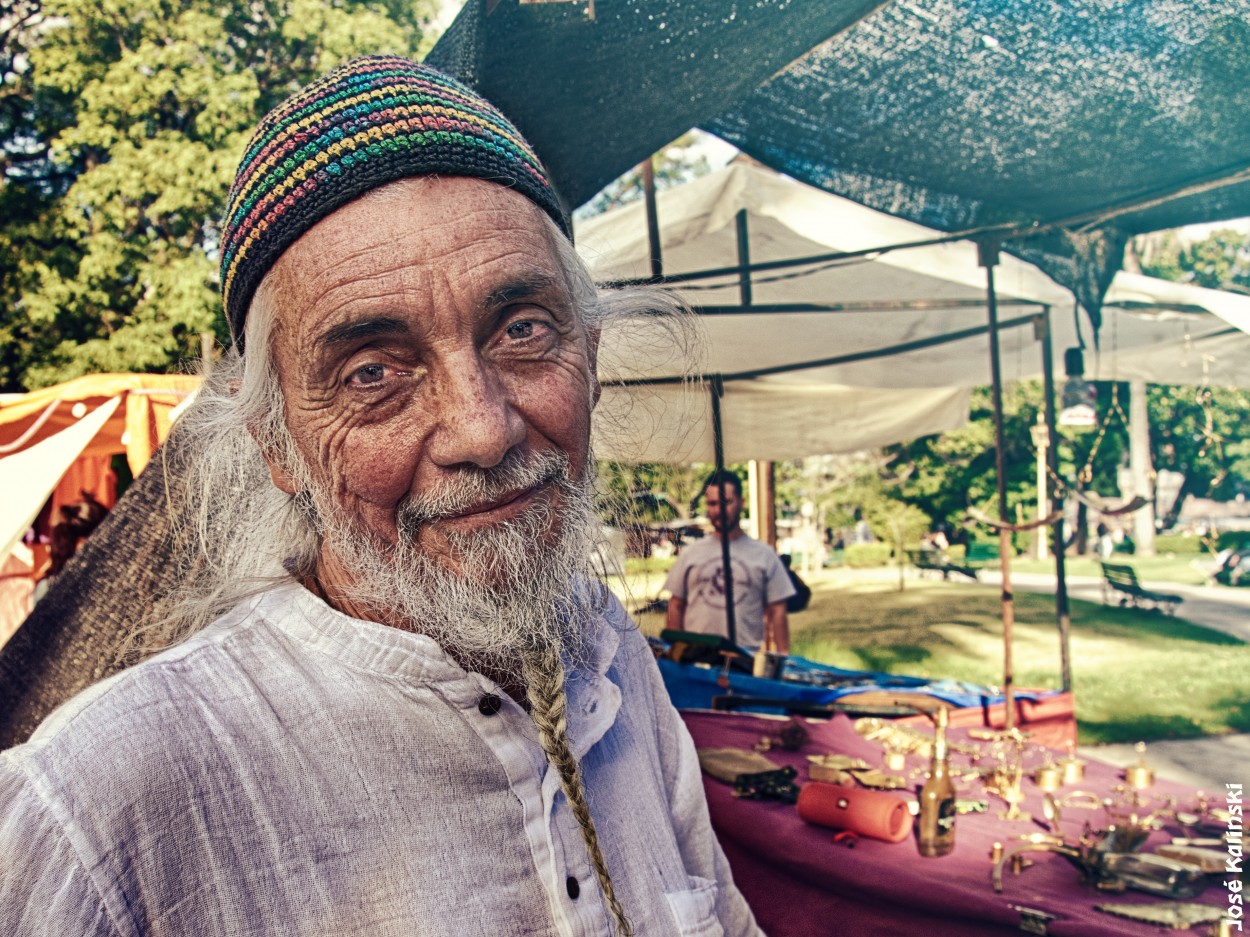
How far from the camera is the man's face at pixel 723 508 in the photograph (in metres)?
5.73

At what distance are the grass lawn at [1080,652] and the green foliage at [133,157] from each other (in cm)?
783

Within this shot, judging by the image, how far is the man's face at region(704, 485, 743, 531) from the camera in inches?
226

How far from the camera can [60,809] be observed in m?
0.82

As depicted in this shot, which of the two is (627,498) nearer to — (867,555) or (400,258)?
(400,258)

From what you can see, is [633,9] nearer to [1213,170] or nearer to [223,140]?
[1213,170]

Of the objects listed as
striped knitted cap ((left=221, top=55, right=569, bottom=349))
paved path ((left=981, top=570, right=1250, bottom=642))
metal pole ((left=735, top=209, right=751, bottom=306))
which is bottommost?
paved path ((left=981, top=570, right=1250, bottom=642))

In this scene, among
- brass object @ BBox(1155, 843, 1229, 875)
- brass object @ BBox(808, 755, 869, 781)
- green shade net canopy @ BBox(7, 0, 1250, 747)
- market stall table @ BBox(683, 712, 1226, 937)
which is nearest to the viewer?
green shade net canopy @ BBox(7, 0, 1250, 747)

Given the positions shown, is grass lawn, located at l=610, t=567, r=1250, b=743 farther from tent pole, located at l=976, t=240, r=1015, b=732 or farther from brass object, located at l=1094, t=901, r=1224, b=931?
brass object, located at l=1094, t=901, r=1224, b=931

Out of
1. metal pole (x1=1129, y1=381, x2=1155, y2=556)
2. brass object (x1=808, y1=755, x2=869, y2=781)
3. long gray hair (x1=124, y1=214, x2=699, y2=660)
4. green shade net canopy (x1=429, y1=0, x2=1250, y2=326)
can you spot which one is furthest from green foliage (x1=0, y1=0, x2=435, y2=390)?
metal pole (x1=1129, y1=381, x2=1155, y2=556)

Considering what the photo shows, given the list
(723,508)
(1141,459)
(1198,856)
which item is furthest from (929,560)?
(1198,856)

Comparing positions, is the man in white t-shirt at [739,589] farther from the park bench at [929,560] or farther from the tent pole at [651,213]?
the park bench at [929,560]

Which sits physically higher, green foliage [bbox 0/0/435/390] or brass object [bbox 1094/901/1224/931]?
green foliage [bbox 0/0/435/390]

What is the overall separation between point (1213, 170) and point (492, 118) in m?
3.83

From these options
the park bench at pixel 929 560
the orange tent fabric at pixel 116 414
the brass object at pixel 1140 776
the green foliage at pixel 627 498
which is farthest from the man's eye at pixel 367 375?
the park bench at pixel 929 560
